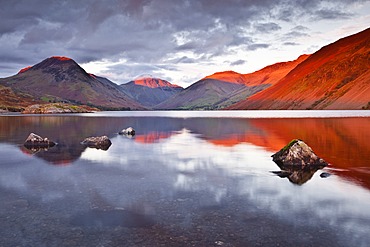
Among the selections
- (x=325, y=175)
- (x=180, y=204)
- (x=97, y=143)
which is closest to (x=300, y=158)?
(x=325, y=175)

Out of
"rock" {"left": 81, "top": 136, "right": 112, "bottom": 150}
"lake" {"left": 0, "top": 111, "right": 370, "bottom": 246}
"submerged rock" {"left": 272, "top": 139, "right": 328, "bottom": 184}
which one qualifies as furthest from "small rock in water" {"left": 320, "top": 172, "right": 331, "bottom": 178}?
"rock" {"left": 81, "top": 136, "right": 112, "bottom": 150}

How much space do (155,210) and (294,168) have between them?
51.0 ft

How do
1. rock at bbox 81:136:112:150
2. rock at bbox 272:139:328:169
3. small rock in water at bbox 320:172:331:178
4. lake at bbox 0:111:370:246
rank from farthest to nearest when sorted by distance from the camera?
rock at bbox 81:136:112:150 < rock at bbox 272:139:328:169 < small rock in water at bbox 320:172:331:178 < lake at bbox 0:111:370:246

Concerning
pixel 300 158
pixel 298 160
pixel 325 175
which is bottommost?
pixel 325 175

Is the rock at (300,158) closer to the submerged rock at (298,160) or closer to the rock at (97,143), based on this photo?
the submerged rock at (298,160)

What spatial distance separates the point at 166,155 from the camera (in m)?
34.5

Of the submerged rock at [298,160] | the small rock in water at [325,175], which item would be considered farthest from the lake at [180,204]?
the submerged rock at [298,160]

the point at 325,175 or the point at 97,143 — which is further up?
the point at 325,175

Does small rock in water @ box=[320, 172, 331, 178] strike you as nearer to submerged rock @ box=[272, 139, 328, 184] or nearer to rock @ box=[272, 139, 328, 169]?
submerged rock @ box=[272, 139, 328, 184]

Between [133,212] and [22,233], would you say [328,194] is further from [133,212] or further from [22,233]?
[22,233]

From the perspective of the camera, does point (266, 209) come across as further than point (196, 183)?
No

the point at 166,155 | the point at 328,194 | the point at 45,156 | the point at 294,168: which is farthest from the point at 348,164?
the point at 45,156

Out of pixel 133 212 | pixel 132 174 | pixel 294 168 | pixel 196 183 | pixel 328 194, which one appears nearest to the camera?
pixel 133 212

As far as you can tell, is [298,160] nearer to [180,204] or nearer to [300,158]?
[300,158]
